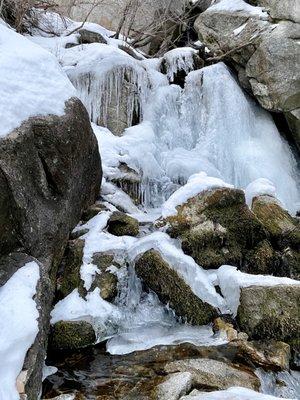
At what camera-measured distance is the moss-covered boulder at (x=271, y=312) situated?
13.9ft

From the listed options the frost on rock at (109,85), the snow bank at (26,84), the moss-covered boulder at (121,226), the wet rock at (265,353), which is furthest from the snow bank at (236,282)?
the frost on rock at (109,85)

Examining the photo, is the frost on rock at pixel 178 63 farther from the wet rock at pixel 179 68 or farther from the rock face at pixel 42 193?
the rock face at pixel 42 193

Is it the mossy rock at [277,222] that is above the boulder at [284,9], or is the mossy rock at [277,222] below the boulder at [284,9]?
below

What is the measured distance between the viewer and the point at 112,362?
389cm

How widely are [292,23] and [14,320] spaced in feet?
23.8

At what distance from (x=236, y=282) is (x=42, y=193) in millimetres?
2062

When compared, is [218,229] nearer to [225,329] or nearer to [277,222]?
[277,222]

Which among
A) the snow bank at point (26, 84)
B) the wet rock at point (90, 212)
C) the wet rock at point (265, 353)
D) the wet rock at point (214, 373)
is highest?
the snow bank at point (26, 84)

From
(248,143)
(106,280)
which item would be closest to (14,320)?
(106,280)

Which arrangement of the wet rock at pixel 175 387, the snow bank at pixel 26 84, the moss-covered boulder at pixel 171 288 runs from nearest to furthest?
1. the wet rock at pixel 175 387
2. the snow bank at pixel 26 84
3. the moss-covered boulder at pixel 171 288

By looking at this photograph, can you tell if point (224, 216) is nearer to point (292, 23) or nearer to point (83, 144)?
point (83, 144)

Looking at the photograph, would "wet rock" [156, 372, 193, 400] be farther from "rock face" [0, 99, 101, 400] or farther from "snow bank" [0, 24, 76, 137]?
"snow bank" [0, 24, 76, 137]

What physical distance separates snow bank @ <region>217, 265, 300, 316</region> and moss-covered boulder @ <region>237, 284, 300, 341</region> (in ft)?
0.20

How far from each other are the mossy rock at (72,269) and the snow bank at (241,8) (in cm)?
593
